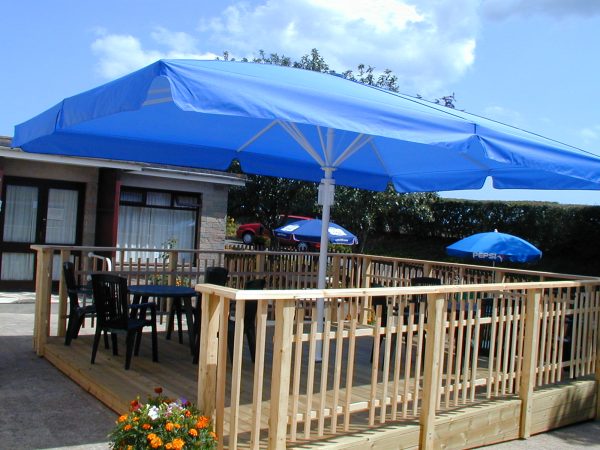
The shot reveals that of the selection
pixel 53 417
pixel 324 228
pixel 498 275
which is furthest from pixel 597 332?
pixel 53 417

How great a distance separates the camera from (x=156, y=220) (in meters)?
14.3

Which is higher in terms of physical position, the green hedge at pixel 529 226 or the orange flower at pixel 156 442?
the green hedge at pixel 529 226

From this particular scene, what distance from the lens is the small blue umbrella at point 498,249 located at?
505 inches

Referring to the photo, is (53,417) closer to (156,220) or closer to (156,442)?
(156,442)

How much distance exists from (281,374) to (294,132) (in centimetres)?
286

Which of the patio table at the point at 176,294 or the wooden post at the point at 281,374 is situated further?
the patio table at the point at 176,294

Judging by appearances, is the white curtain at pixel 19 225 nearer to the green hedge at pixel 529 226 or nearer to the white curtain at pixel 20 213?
the white curtain at pixel 20 213

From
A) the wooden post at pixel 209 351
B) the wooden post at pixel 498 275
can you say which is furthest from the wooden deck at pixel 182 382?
the wooden post at pixel 498 275

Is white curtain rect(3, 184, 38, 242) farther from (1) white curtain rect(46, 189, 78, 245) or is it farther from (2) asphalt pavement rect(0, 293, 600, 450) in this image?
(2) asphalt pavement rect(0, 293, 600, 450)

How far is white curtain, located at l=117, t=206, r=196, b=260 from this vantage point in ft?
45.5

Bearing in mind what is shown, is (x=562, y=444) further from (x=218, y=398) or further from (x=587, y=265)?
(x=587, y=265)

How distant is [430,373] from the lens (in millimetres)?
4477

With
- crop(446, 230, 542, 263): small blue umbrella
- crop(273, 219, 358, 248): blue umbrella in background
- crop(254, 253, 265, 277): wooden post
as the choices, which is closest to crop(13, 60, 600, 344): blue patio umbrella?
crop(254, 253, 265, 277): wooden post

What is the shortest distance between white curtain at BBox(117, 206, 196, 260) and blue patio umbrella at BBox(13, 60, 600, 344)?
6.35 m
